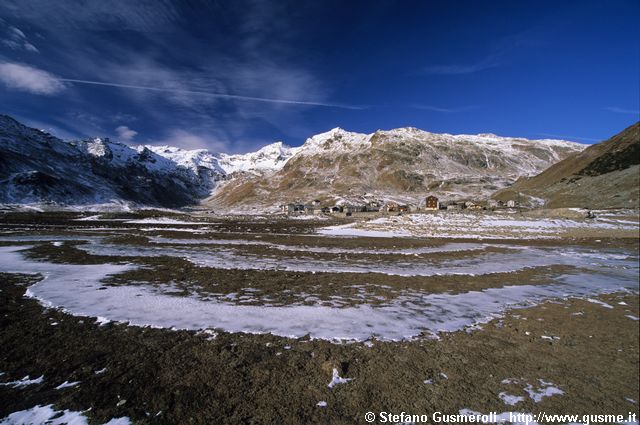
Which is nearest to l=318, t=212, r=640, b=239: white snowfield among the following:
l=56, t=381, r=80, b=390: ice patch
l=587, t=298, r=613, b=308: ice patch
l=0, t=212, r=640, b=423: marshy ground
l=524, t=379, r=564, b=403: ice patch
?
l=0, t=212, r=640, b=423: marshy ground

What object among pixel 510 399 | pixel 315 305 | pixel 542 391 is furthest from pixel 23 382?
pixel 542 391

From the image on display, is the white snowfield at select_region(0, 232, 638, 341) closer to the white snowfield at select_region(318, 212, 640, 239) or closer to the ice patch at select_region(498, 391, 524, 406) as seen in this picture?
the ice patch at select_region(498, 391, 524, 406)

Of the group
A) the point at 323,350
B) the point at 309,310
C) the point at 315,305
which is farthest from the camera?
the point at 315,305

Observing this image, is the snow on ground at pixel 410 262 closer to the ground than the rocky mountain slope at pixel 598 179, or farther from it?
closer to the ground

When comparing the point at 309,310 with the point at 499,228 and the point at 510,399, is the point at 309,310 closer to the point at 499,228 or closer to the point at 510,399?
the point at 510,399

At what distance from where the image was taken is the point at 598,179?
10550 cm

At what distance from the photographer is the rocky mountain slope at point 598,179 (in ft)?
286

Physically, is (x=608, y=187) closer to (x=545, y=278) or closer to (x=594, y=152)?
(x=594, y=152)

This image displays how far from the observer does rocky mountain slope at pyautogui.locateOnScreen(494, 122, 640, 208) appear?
8719 cm

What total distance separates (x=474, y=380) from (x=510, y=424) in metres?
1.21

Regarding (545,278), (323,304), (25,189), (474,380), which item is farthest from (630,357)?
(25,189)

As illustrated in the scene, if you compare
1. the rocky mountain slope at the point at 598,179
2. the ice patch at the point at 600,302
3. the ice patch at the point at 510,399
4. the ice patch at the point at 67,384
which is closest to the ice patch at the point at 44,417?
the ice patch at the point at 67,384

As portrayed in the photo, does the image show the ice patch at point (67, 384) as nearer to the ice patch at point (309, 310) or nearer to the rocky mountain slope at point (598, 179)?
the ice patch at point (309, 310)

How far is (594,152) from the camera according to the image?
149750 millimetres
